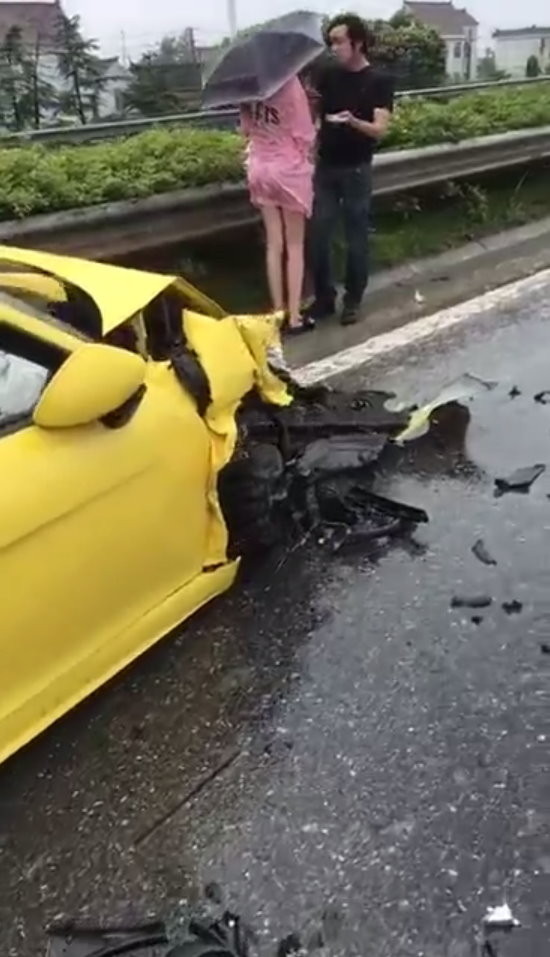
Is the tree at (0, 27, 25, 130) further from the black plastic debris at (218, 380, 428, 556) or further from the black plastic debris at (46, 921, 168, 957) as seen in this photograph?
the black plastic debris at (46, 921, 168, 957)

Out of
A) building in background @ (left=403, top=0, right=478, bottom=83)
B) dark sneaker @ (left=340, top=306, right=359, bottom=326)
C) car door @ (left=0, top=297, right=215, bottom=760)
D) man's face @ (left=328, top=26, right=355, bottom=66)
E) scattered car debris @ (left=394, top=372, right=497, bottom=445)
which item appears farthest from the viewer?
building in background @ (left=403, top=0, right=478, bottom=83)

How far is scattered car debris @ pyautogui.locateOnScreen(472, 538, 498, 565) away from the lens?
502 centimetres

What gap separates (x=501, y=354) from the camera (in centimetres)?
774

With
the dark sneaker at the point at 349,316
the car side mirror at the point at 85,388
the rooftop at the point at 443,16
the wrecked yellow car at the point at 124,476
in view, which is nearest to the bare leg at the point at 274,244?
the dark sneaker at the point at 349,316

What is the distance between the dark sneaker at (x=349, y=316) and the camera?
27.3 ft

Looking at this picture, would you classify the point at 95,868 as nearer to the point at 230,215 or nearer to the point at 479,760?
the point at 479,760

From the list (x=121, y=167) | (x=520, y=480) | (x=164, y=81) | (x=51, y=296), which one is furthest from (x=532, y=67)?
(x=51, y=296)

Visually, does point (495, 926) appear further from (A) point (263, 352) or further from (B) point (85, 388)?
(A) point (263, 352)

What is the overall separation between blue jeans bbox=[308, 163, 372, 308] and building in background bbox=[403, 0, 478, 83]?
7.75 m

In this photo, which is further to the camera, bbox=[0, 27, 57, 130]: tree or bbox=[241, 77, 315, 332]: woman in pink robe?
bbox=[0, 27, 57, 130]: tree

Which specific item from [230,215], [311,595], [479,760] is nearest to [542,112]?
[230,215]

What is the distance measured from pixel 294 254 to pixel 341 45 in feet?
4.08

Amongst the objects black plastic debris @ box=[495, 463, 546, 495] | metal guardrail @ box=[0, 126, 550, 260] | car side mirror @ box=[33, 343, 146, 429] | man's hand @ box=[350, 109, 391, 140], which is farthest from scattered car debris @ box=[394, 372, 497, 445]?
car side mirror @ box=[33, 343, 146, 429]

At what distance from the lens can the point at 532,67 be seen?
64.1 ft
